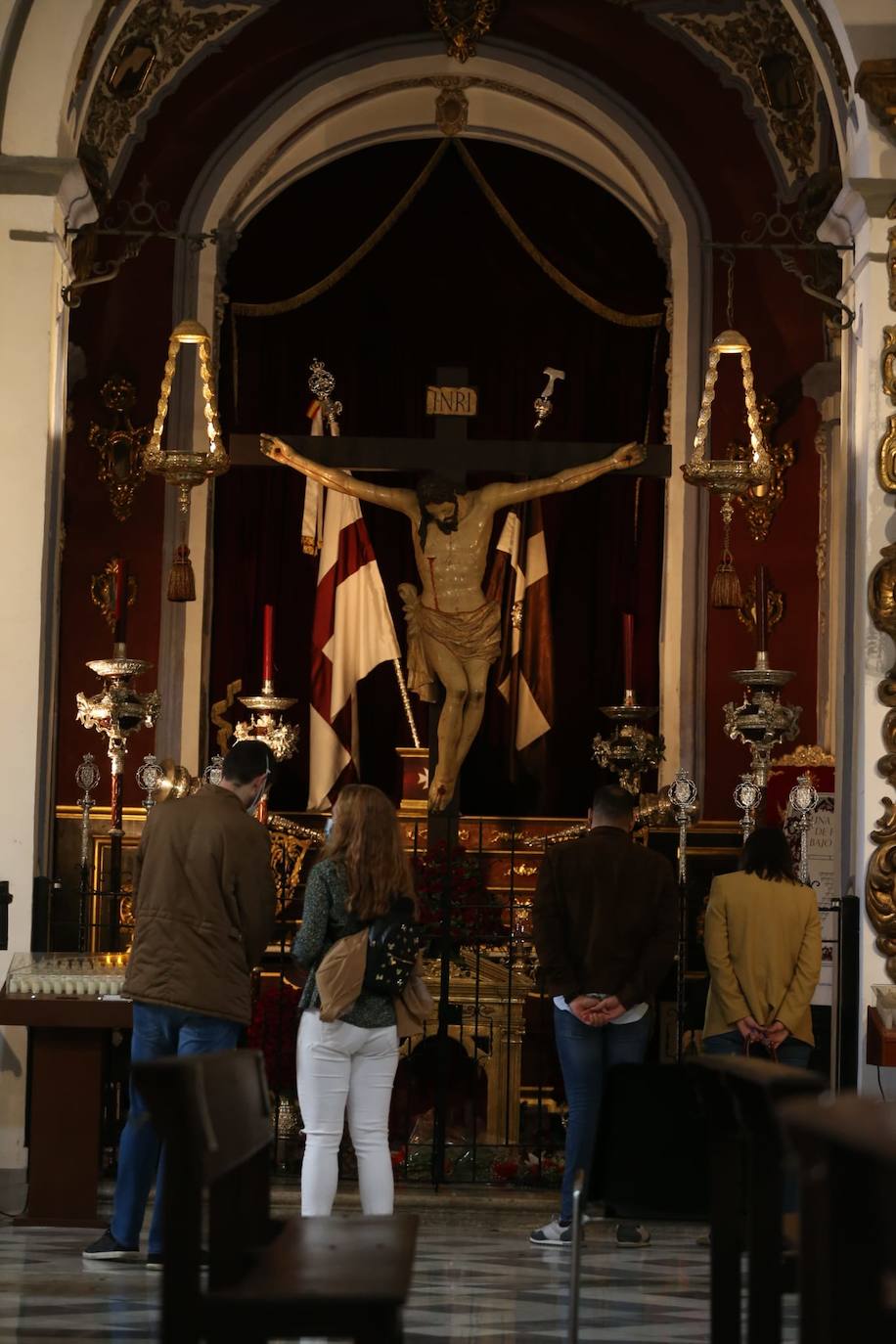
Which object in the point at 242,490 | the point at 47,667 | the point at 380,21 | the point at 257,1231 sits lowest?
the point at 257,1231

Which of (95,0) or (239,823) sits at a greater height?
(95,0)

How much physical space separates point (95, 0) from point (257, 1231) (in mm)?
6683

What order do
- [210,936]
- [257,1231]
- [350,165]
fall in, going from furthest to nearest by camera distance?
[350,165] < [210,936] < [257,1231]

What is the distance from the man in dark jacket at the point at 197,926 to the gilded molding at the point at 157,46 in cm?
605

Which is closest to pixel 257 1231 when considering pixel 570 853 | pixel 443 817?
pixel 570 853

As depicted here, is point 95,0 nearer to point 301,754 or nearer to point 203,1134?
point 301,754

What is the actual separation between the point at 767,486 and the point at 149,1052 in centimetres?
693

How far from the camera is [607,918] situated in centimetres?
736

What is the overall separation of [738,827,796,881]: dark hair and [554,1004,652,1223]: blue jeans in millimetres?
735

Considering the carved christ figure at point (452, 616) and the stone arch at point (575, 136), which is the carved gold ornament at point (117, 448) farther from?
the carved christ figure at point (452, 616)

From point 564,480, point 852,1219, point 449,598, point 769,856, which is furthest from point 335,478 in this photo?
point 852,1219

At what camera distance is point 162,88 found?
40.6 ft

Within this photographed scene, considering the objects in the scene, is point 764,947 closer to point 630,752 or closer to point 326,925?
point 326,925

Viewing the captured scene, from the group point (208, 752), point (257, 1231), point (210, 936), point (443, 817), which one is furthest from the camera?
point (208, 752)
